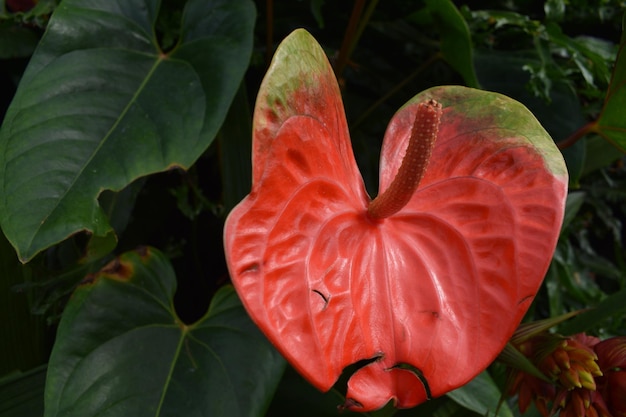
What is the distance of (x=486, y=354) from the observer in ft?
1.25

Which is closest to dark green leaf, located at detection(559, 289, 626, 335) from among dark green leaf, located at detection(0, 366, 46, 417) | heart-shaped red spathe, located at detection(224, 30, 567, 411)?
heart-shaped red spathe, located at detection(224, 30, 567, 411)

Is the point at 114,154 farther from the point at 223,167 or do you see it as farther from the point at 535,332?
the point at 535,332

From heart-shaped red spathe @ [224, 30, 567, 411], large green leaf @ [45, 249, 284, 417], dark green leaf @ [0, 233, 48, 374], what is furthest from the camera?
dark green leaf @ [0, 233, 48, 374]

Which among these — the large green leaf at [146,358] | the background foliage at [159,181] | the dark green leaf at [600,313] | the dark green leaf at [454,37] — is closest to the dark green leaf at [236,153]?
the background foliage at [159,181]

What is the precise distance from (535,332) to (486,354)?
0.37 ft

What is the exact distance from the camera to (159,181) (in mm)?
767

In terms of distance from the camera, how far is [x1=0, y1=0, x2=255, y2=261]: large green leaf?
44cm

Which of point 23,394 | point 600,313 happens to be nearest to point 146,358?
point 23,394

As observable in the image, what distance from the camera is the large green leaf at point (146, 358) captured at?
45 centimetres

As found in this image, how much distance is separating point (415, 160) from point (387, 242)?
2.7 inches

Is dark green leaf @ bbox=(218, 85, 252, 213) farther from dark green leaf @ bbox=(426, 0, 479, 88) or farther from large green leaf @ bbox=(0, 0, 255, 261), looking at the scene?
dark green leaf @ bbox=(426, 0, 479, 88)

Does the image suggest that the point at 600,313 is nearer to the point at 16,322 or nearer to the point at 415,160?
the point at 415,160

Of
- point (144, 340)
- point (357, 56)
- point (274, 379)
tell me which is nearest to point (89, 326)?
point (144, 340)

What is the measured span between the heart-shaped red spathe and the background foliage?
13 cm
